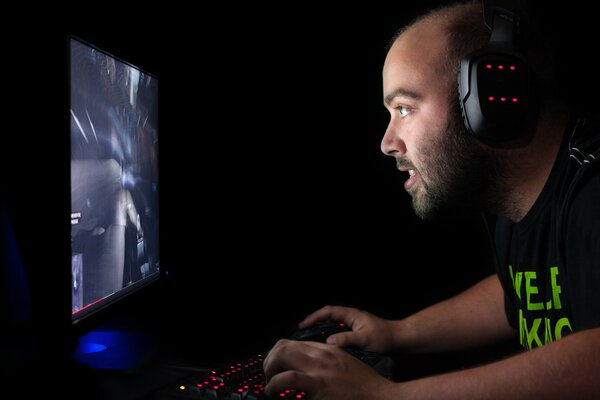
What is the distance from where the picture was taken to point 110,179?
0.96 metres

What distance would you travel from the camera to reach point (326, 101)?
1663 mm

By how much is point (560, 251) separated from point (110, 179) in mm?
771

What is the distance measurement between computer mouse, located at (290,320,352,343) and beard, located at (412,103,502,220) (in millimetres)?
289

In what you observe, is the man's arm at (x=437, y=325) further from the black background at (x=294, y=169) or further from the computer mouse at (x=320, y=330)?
the black background at (x=294, y=169)

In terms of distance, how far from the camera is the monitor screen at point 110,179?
83 centimetres

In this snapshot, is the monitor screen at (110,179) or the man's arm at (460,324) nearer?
the monitor screen at (110,179)

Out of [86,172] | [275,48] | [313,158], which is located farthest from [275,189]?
[86,172]

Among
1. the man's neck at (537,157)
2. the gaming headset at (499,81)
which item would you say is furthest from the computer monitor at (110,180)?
the man's neck at (537,157)

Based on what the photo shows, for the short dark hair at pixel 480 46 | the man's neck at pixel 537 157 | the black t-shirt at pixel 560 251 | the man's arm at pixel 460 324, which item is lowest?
the man's arm at pixel 460 324

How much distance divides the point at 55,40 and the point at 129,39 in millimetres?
805

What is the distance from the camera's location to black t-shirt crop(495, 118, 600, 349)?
74 centimetres

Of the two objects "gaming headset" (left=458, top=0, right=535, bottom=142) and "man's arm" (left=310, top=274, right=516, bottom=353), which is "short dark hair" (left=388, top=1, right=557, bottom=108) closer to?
"gaming headset" (left=458, top=0, right=535, bottom=142)

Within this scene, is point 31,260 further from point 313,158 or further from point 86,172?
point 313,158

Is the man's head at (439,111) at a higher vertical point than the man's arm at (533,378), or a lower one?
higher
